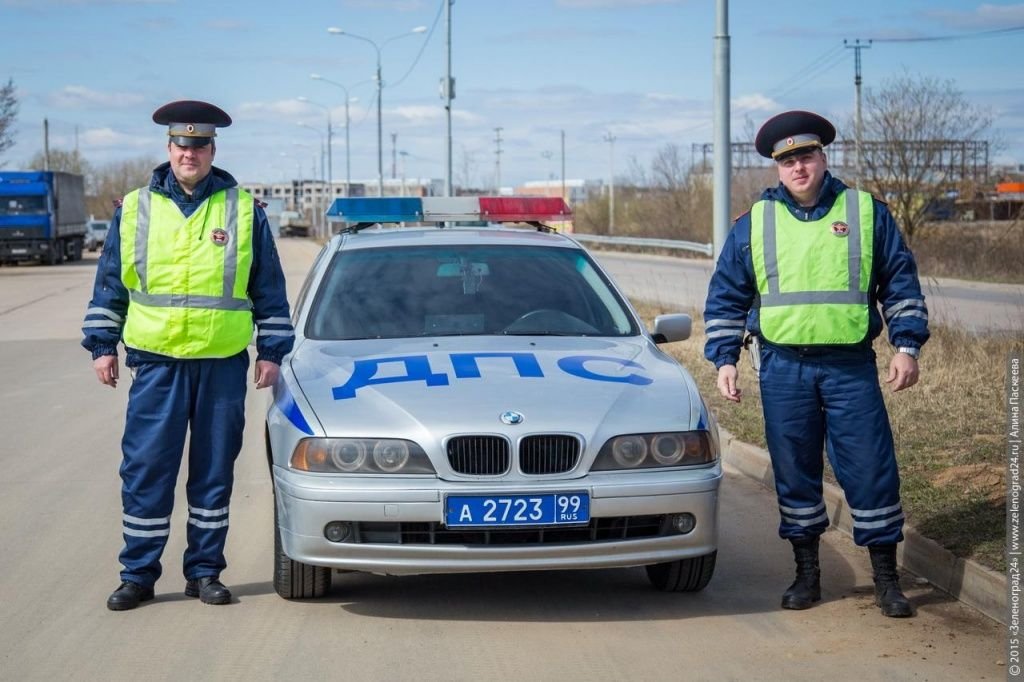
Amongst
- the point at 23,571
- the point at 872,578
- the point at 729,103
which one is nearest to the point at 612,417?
the point at 872,578

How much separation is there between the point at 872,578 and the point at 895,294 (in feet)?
4.14

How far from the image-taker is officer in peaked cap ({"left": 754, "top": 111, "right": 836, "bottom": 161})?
5.37 m

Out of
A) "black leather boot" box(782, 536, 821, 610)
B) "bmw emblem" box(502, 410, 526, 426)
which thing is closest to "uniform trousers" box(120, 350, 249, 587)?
"bmw emblem" box(502, 410, 526, 426)

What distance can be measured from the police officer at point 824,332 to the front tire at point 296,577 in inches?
69.4

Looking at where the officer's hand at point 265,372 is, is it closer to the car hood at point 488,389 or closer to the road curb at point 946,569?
the car hood at point 488,389

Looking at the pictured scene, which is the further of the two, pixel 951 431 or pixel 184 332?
pixel 951 431

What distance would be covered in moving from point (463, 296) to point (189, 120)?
5.35 feet

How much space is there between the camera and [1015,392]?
16.8 ft

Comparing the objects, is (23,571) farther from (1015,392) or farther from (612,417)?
(1015,392)

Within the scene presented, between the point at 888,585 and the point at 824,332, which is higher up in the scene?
the point at 824,332

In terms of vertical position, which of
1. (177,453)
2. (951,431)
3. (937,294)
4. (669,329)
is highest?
(669,329)

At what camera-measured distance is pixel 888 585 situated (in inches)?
210

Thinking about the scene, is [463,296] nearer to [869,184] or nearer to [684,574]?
[684,574]

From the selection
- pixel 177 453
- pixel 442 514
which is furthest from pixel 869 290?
pixel 177 453
